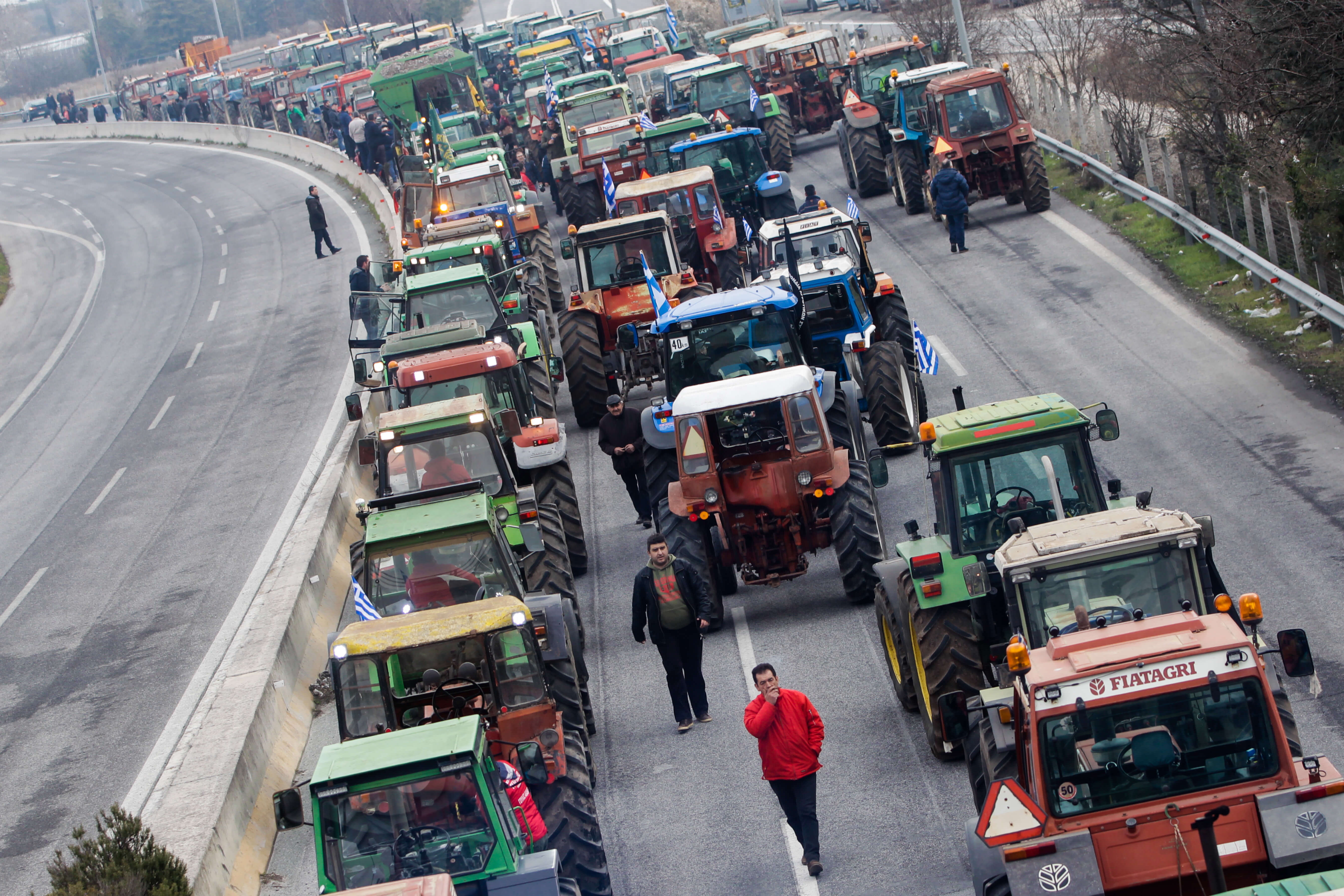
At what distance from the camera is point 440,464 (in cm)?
1410

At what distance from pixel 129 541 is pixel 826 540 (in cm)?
1186

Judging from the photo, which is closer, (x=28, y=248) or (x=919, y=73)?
(x=919, y=73)

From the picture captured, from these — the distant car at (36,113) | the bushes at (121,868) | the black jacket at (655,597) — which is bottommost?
the bushes at (121,868)

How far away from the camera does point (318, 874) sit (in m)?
8.10

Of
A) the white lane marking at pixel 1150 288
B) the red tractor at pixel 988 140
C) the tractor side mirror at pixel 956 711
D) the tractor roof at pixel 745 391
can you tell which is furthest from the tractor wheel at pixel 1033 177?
the tractor side mirror at pixel 956 711

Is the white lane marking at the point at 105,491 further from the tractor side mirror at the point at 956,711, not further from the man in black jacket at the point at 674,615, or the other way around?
the tractor side mirror at the point at 956,711

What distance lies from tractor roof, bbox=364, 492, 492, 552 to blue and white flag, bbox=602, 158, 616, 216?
13252mm

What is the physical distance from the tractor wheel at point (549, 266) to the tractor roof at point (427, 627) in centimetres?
1734

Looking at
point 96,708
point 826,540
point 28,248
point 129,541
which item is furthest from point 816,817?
point 28,248

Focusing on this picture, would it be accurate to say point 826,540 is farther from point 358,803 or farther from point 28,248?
point 28,248

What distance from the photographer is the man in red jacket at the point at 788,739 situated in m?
9.55

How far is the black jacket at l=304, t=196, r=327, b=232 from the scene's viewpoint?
36156 mm

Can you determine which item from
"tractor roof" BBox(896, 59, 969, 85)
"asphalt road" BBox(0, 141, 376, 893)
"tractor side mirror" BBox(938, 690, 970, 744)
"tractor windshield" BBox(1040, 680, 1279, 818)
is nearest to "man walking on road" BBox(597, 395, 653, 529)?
"asphalt road" BBox(0, 141, 376, 893)

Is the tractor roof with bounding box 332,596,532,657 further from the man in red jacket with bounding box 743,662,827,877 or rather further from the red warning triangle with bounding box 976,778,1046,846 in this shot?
the red warning triangle with bounding box 976,778,1046,846
